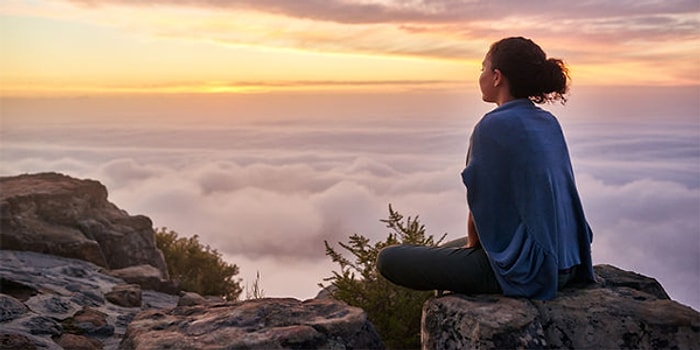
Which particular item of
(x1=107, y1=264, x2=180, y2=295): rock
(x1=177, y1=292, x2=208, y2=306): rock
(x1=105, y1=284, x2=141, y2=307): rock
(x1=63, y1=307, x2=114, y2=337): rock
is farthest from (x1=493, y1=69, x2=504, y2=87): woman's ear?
(x1=107, y1=264, x2=180, y2=295): rock

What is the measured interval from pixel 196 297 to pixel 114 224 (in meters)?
3.14

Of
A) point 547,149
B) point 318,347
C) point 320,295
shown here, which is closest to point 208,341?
point 318,347

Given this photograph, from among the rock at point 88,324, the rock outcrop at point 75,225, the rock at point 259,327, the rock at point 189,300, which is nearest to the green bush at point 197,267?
the rock outcrop at point 75,225

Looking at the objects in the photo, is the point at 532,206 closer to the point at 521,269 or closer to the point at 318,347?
the point at 521,269

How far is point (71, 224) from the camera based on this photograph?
13.2 meters

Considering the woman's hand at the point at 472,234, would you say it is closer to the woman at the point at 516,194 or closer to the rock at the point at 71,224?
the woman at the point at 516,194

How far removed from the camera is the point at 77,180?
14320 millimetres

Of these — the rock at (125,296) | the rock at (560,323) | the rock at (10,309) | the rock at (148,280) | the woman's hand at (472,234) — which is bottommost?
the rock at (560,323)

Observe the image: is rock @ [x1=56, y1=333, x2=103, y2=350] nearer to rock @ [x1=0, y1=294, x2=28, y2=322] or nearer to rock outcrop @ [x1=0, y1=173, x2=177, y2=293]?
rock @ [x1=0, y1=294, x2=28, y2=322]

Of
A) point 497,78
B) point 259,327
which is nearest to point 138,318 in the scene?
point 259,327

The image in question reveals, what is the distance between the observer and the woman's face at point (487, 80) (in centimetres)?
620

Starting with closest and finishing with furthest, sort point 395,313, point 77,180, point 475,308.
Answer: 1. point 475,308
2. point 395,313
3. point 77,180

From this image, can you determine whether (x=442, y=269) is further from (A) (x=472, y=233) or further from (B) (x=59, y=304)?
(B) (x=59, y=304)

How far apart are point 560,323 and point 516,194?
97 centimetres
